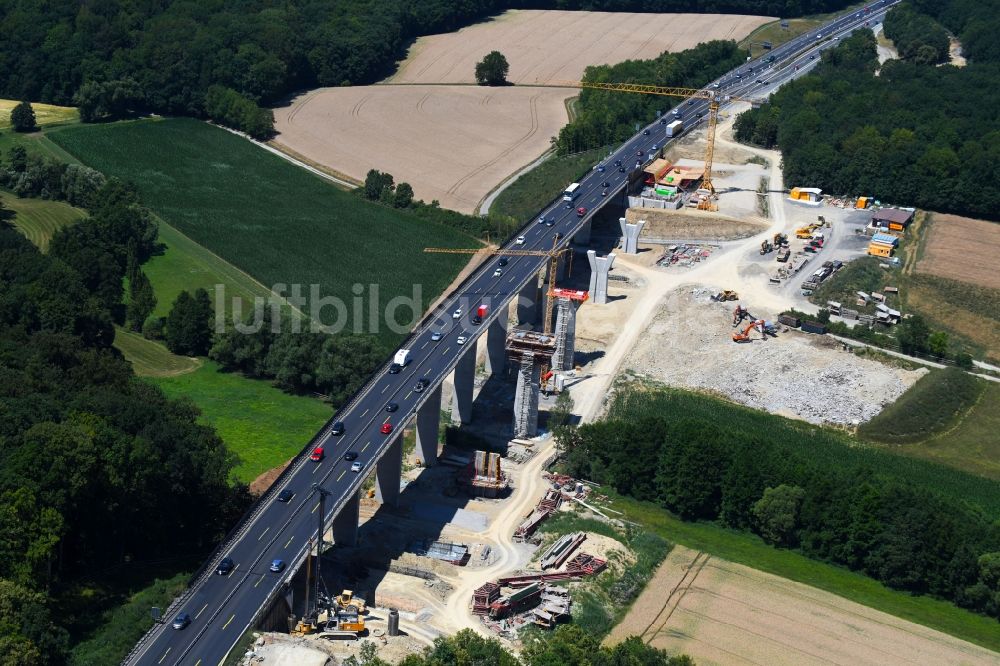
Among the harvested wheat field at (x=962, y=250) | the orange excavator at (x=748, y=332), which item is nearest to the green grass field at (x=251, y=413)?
the orange excavator at (x=748, y=332)

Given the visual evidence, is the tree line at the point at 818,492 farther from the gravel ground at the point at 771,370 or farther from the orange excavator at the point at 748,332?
the orange excavator at the point at 748,332

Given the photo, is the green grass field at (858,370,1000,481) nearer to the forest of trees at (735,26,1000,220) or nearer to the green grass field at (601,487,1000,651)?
the green grass field at (601,487,1000,651)

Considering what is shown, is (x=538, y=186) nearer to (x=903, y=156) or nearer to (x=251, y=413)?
(x=903, y=156)

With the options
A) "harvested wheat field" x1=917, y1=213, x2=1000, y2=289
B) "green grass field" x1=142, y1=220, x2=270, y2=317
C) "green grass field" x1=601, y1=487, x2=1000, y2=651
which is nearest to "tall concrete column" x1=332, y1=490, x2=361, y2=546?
"green grass field" x1=601, y1=487, x2=1000, y2=651

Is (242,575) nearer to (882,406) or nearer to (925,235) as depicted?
(882,406)

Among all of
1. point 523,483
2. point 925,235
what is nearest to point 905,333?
point 925,235
